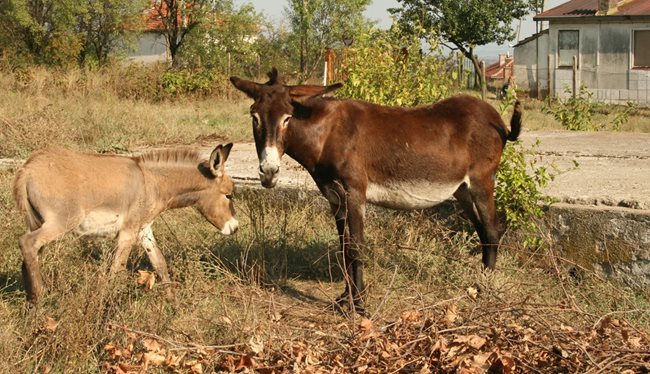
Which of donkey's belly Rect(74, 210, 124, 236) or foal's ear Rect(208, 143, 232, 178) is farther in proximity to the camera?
foal's ear Rect(208, 143, 232, 178)

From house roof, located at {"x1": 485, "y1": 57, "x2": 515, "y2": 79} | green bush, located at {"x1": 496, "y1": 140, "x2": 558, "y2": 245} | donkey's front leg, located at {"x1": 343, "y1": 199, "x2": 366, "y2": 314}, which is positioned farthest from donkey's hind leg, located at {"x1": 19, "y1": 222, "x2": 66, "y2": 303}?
house roof, located at {"x1": 485, "y1": 57, "x2": 515, "y2": 79}

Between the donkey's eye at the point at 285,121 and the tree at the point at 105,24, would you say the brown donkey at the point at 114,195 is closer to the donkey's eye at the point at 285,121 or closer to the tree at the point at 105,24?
the donkey's eye at the point at 285,121

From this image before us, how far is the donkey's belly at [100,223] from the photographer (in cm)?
713

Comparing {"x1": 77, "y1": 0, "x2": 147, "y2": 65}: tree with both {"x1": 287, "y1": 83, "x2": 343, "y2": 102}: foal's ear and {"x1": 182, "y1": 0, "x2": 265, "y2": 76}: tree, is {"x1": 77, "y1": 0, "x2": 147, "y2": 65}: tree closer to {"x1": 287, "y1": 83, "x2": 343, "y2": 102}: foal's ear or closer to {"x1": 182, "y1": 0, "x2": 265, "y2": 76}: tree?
{"x1": 182, "y1": 0, "x2": 265, "y2": 76}: tree

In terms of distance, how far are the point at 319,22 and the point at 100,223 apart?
37350 millimetres

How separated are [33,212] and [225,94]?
62.5ft

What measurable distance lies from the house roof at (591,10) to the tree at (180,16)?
14486 mm

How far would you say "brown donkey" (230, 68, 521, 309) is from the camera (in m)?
7.16

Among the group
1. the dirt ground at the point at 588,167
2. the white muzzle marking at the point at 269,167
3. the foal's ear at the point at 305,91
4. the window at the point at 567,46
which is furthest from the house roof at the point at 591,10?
the white muzzle marking at the point at 269,167

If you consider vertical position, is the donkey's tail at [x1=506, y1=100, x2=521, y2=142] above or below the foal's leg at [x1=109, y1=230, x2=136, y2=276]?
above

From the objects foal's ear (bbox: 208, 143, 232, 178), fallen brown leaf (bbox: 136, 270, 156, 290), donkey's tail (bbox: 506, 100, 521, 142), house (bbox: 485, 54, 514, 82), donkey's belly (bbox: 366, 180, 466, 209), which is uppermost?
house (bbox: 485, 54, 514, 82)

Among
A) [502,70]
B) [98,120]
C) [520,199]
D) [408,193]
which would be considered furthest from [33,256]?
[502,70]

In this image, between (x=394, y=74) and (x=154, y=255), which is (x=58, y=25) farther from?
(x=154, y=255)

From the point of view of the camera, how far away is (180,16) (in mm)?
38094
